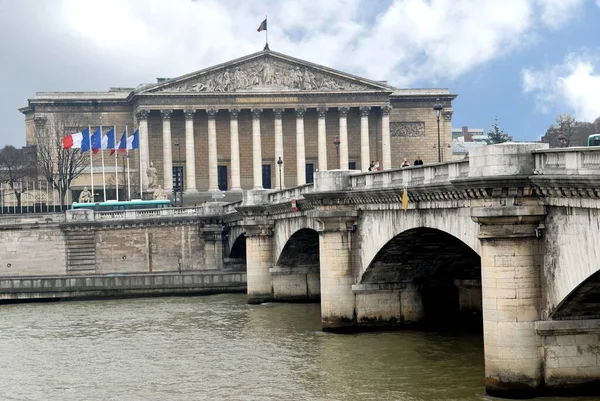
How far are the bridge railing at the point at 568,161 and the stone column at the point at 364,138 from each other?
9937 centimetres

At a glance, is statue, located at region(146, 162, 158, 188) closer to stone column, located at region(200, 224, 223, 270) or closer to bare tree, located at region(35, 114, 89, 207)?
bare tree, located at region(35, 114, 89, 207)

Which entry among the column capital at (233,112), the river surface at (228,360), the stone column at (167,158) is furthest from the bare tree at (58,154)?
the river surface at (228,360)

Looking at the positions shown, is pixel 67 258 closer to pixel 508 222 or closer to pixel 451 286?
pixel 451 286

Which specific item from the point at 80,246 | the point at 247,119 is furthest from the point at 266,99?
the point at 80,246

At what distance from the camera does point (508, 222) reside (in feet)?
97.3

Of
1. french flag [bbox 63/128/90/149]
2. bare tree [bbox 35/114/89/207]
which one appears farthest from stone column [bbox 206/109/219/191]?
french flag [bbox 63/128/90/149]

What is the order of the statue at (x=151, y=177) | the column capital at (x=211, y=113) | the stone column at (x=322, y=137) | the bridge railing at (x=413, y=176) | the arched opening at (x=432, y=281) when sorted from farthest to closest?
the stone column at (x=322, y=137) → the column capital at (x=211, y=113) → the statue at (x=151, y=177) → the arched opening at (x=432, y=281) → the bridge railing at (x=413, y=176)

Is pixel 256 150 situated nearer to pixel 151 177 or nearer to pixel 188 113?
pixel 188 113

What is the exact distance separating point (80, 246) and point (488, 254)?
202 ft

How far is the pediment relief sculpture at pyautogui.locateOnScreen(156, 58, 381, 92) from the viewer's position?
125 m

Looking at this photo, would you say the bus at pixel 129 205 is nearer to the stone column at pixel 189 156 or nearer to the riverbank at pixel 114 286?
the riverbank at pixel 114 286

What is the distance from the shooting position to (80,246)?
8819 centimetres

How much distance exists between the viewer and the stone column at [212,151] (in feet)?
413

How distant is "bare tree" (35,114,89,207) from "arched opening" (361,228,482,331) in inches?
2789
